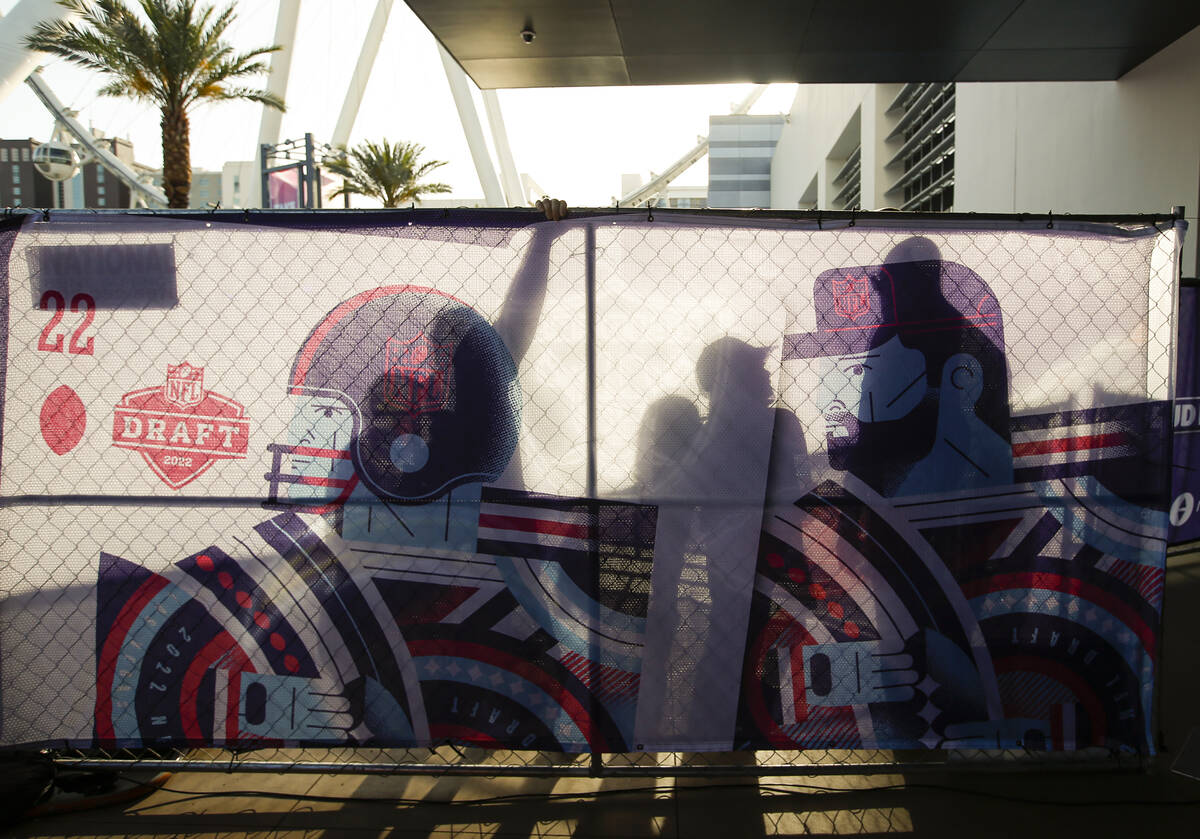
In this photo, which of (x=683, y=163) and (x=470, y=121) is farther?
(x=683, y=163)

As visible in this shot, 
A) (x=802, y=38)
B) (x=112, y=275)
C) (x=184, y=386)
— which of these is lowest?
(x=184, y=386)

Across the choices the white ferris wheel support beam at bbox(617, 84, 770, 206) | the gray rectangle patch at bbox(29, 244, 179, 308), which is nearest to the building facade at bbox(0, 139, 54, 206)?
the gray rectangle patch at bbox(29, 244, 179, 308)

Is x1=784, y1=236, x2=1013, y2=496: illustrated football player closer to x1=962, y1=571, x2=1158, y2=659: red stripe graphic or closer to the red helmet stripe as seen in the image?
x1=962, y1=571, x2=1158, y2=659: red stripe graphic

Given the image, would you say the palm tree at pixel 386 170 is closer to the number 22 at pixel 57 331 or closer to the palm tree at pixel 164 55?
the palm tree at pixel 164 55

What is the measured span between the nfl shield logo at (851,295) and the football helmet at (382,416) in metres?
1.34

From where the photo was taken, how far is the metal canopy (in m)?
6.63

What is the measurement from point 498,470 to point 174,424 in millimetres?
1329

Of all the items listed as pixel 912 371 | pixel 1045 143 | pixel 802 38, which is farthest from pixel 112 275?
pixel 1045 143

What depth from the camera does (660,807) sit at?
3.10 metres

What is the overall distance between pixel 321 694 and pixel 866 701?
2229mm

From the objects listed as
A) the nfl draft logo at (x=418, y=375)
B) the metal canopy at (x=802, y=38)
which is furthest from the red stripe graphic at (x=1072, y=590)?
the metal canopy at (x=802, y=38)

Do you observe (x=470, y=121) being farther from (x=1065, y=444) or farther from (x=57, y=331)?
(x=1065, y=444)

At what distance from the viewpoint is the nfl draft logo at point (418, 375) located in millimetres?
3047

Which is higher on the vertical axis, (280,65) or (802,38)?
(280,65)
